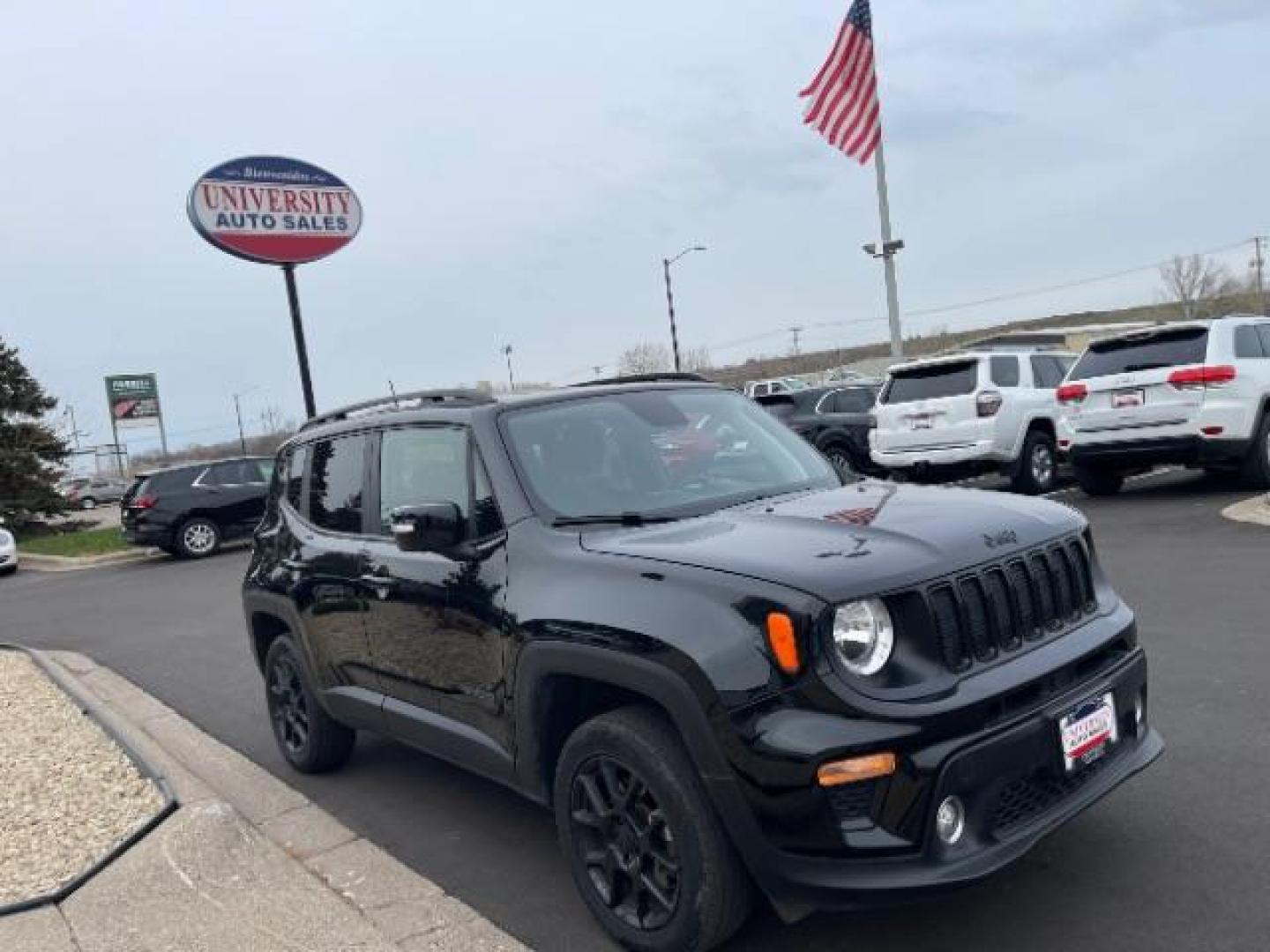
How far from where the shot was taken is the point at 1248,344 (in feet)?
35.7

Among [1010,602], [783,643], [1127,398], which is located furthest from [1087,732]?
[1127,398]

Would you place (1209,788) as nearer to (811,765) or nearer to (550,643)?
(811,765)

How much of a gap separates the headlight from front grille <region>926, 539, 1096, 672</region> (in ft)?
0.46

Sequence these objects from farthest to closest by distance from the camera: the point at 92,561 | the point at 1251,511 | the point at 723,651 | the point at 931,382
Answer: the point at 92,561 → the point at 931,382 → the point at 1251,511 → the point at 723,651

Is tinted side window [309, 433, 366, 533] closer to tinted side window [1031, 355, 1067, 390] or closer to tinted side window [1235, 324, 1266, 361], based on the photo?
tinted side window [1235, 324, 1266, 361]

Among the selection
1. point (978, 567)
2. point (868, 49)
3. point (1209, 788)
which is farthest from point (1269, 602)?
point (868, 49)

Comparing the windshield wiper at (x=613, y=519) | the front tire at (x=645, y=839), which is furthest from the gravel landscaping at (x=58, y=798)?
the windshield wiper at (x=613, y=519)

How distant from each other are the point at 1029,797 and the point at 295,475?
3847mm

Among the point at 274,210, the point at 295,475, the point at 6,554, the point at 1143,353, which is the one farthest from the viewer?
the point at 6,554

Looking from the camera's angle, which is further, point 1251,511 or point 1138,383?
point 1138,383

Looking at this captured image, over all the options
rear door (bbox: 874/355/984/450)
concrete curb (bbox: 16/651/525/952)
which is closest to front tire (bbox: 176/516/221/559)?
rear door (bbox: 874/355/984/450)

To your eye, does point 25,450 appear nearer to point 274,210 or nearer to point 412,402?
point 274,210

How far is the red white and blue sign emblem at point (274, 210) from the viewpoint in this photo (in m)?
16.8

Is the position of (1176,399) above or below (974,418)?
above
